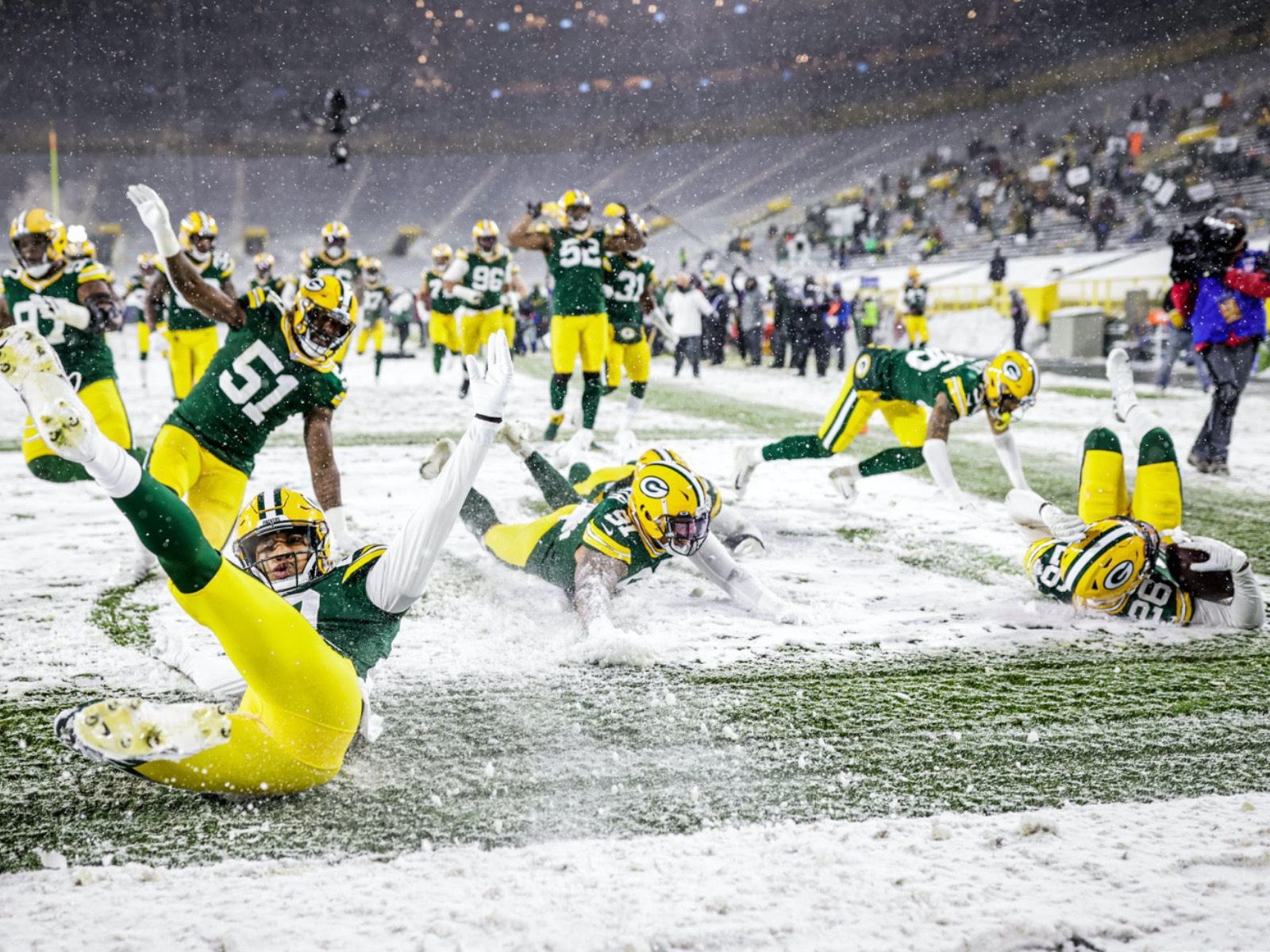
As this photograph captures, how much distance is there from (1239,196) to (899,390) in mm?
20605

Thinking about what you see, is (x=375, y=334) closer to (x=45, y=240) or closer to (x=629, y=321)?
(x=629, y=321)

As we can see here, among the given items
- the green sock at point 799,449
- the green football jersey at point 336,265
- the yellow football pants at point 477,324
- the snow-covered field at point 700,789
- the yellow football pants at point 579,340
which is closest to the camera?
the snow-covered field at point 700,789

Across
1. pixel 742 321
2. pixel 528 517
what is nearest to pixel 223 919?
pixel 528 517

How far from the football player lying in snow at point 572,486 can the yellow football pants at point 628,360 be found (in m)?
3.89

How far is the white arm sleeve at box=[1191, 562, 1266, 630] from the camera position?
3.90m

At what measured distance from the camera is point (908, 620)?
417cm

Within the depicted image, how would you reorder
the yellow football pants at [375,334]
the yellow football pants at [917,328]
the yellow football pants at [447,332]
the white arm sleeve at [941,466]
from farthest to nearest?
the yellow football pants at [917,328] → the yellow football pants at [375,334] → the yellow football pants at [447,332] → the white arm sleeve at [941,466]

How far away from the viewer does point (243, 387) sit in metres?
4.25

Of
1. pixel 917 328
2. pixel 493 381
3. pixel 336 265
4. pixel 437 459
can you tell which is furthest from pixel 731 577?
pixel 917 328

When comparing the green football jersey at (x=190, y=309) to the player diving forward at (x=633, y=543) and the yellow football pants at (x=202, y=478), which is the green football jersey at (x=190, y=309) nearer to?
the yellow football pants at (x=202, y=478)

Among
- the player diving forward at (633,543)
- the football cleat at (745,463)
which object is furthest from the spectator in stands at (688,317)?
the player diving forward at (633,543)

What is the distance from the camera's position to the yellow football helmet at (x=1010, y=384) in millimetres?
5363

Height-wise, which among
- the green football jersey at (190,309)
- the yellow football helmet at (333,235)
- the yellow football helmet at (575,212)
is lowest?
the green football jersey at (190,309)

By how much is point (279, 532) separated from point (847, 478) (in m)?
4.22
